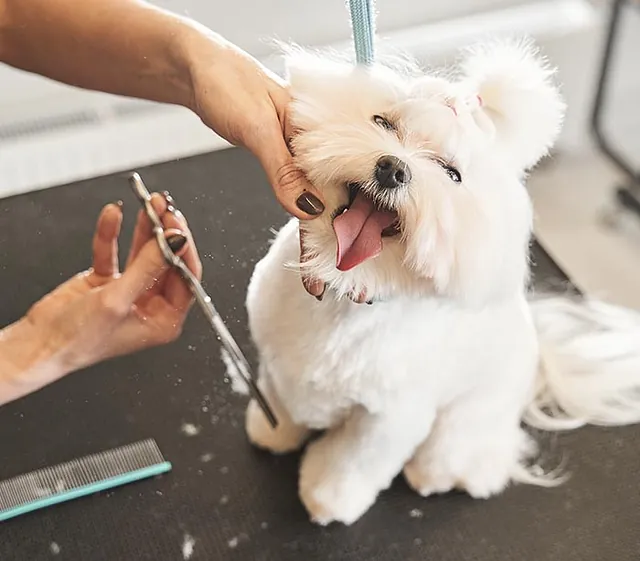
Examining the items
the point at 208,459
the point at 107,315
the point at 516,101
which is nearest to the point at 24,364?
the point at 107,315

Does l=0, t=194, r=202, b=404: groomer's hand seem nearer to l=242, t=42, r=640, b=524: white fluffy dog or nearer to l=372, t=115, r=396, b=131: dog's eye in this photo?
l=242, t=42, r=640, b=524: white fluffy dog

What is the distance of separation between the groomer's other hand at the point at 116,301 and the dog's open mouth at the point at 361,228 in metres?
0.22

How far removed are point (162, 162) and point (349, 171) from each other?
1.35 feet

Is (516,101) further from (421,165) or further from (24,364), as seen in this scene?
(24,364)

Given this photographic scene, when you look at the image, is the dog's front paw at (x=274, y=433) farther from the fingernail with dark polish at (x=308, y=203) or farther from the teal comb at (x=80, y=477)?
the fingernail with dark polish at (x=308, y=203)

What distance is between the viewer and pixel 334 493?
0.86 meters

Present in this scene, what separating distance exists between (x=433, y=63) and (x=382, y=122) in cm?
13

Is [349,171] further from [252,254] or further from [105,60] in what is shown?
[105,60]

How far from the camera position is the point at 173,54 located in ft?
2.52

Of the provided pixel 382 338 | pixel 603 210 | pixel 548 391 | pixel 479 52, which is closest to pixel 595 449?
pixel 548 391

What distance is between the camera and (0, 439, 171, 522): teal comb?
863 millimetres

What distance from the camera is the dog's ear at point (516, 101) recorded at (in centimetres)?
66

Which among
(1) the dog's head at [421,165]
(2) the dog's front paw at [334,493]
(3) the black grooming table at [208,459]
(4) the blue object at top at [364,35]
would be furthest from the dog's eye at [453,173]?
(2) the dog's front paw at [334,493]

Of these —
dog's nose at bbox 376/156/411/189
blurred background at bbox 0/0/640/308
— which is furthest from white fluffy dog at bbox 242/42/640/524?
blurred background at bbox 0/0/640/308
